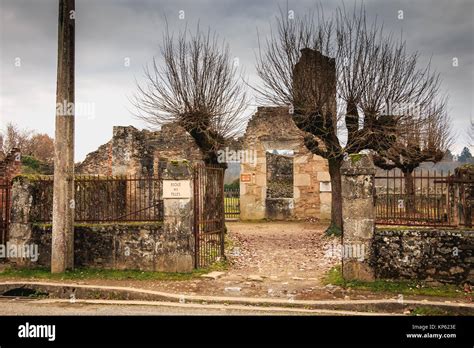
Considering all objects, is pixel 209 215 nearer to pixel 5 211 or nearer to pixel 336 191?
pixel 5 211

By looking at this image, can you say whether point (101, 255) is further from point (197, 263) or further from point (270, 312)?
point (270, 312)

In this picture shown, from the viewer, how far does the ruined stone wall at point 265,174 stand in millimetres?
19891

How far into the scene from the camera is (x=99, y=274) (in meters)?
9.30

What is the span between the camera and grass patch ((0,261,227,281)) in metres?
9.02

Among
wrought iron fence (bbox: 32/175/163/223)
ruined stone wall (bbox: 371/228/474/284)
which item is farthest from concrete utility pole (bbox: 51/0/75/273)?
ruined stone wall (bbox: 371/228/474/284)

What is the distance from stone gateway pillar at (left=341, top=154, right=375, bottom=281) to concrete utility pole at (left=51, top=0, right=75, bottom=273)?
549 cm

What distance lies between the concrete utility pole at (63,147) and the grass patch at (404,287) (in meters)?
5.28

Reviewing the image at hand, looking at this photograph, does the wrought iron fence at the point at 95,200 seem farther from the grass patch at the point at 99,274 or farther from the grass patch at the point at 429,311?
the grass patch at the point at 429,311

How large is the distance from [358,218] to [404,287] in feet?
4.68

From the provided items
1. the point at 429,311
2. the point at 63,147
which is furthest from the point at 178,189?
the point at 429,311

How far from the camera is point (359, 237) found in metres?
8.51

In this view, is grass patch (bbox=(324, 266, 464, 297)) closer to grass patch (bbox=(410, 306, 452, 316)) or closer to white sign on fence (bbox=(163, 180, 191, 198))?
grass patch (bbox=(410, 306, 452, 316))

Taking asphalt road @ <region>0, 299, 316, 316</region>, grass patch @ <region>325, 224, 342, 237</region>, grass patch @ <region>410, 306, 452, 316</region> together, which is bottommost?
grass patch @ <region>410, 306, 452, 316</region>
